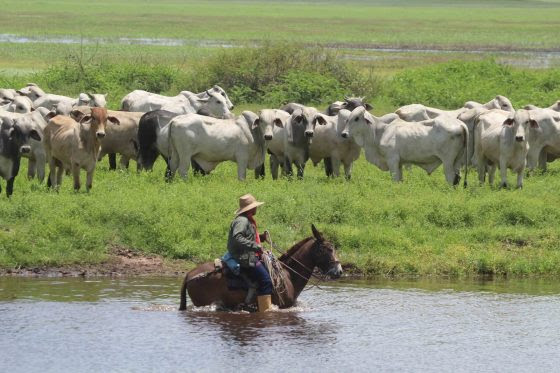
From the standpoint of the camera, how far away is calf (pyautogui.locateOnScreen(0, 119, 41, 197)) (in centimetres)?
1894

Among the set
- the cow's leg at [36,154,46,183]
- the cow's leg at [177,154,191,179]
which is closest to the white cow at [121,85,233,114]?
the cow's leg at [177,154,191,179]

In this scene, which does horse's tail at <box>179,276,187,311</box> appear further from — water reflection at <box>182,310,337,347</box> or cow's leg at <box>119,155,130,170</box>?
cow's leg at <box>119,155,130,170</box>

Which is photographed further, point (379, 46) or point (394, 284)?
point (379, 46)

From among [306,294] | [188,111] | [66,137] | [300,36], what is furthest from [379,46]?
[306,294]

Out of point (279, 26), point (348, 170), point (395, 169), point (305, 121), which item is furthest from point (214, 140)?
point (279, 26)

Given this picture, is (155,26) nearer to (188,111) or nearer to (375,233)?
(188,111)

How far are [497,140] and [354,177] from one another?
266cm

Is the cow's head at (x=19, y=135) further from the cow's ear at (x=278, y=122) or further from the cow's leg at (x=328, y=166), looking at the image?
the cow's leg at (x=328, y=166)

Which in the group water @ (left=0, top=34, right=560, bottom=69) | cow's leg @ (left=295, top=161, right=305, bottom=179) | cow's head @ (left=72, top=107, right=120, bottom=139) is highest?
cow's head @ (left=72, top=107, right=120, bottom=139)

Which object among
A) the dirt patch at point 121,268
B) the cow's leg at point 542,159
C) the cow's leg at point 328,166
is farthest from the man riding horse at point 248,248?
the cow's leg at point 542,159

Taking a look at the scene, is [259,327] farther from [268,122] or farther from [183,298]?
[268,122]

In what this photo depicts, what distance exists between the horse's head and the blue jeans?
65cm

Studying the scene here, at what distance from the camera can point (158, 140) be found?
21.5m

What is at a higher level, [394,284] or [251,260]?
[251,260]
